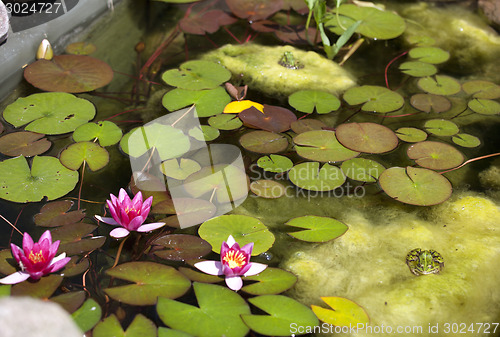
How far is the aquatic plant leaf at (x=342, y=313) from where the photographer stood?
1.42 meters

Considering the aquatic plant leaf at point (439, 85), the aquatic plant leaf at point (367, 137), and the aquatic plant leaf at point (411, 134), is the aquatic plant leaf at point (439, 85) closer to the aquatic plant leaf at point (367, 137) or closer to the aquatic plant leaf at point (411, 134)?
the aquatic plant leaf at point (411, 134)

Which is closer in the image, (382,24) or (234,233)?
(234,233)

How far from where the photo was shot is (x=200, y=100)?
2234 millimetres

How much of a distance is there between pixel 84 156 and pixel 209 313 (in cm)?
89

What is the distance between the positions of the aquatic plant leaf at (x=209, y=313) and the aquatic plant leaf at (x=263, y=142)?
2.37 feet

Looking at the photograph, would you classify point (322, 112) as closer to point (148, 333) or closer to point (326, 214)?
point (326, 214)

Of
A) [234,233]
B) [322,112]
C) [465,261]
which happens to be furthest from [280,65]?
[465,261]

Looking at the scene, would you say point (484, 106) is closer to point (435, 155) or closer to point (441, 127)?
point (441, 127)

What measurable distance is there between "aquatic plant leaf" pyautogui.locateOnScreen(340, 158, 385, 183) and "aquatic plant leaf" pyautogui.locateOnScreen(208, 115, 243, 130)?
0.50 m

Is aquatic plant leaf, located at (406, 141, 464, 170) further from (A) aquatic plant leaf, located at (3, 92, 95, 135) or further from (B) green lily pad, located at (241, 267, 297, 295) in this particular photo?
(A) aquatic plant leaf, located at (3, 92, 95, 135)

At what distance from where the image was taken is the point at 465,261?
1.65m

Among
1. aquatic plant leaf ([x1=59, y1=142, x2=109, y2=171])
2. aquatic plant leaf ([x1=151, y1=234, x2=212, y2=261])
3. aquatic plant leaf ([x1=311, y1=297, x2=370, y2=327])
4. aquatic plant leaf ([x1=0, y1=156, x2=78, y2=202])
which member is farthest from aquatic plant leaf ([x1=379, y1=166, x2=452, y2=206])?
aquatic plant leaf ([x1=0, y1=156, x2=78, y2=202])

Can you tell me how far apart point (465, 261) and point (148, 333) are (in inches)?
42.1

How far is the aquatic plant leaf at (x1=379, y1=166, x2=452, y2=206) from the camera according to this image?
1.82m
